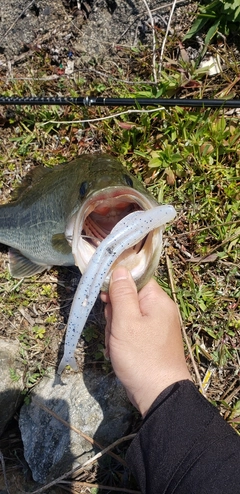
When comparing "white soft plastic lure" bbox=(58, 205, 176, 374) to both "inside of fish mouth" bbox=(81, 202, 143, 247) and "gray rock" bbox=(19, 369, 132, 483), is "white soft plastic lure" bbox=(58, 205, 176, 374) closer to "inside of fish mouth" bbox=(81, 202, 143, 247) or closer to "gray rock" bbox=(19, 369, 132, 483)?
"inside of fish mouth" bbox=(81, 202, 143, 247)

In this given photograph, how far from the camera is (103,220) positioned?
291 cm

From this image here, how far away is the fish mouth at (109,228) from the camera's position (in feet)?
8.16

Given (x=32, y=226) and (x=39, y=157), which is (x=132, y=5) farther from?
(x=32, y=226)

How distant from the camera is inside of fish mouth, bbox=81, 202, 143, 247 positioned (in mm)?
2785

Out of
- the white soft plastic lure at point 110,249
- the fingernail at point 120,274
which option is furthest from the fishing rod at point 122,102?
the fingernail at point 120,274

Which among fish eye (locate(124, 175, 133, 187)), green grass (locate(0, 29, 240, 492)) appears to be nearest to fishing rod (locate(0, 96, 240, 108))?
green grass (locate(0, 29, 240, 492))

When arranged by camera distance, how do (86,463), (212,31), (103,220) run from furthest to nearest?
(212,31), (86,463), (103,220)

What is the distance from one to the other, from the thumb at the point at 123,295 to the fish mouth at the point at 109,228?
0.22 feet

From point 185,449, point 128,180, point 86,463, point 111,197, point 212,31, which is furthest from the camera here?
point 212,31

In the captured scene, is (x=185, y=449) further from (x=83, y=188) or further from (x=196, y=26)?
(x=196, y=26)

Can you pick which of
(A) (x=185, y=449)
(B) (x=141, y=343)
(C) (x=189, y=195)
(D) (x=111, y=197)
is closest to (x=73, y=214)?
(D) (x=111, y=197)

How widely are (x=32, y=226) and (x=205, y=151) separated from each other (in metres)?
1.52

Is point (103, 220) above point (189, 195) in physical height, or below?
above

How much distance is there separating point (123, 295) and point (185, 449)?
0.89 m
